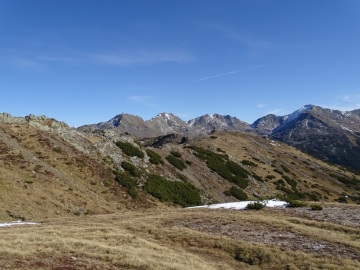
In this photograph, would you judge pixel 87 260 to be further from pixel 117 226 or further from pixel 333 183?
pixel 333 183

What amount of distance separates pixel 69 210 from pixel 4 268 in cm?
2592

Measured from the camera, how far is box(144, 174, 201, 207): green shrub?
5412 cm

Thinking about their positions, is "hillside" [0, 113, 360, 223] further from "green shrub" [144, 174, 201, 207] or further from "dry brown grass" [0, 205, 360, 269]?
"dry brown grass" [0, 205, 360, 269]

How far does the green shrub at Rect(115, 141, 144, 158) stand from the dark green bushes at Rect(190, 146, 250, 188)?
61.2 feet

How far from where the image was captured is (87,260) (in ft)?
58.6

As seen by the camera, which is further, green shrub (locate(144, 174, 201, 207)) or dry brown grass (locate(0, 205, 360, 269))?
green shrub (locate(144, 174, 201, 207))

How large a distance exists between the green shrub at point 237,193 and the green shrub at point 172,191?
8077 millimetres

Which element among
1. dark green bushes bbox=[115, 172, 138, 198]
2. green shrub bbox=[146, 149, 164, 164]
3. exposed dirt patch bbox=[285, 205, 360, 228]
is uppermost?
green shrub bbox=[146, 149, 164, 164]

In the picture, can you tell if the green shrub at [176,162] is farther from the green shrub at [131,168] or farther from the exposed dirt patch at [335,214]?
the exposed dirt patch at [335,214]

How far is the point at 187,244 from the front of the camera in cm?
2339

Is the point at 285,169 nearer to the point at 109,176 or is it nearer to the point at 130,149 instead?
the point at 130,149

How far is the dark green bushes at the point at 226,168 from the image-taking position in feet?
241

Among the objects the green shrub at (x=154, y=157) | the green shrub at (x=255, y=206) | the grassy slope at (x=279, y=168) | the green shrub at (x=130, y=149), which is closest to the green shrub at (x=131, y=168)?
the green shrub at (x=130, y=149)

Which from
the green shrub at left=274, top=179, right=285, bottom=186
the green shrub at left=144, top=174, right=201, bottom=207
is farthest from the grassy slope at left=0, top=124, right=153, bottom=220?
the green shrub at left=274, top=179, right=285, bottom=186
